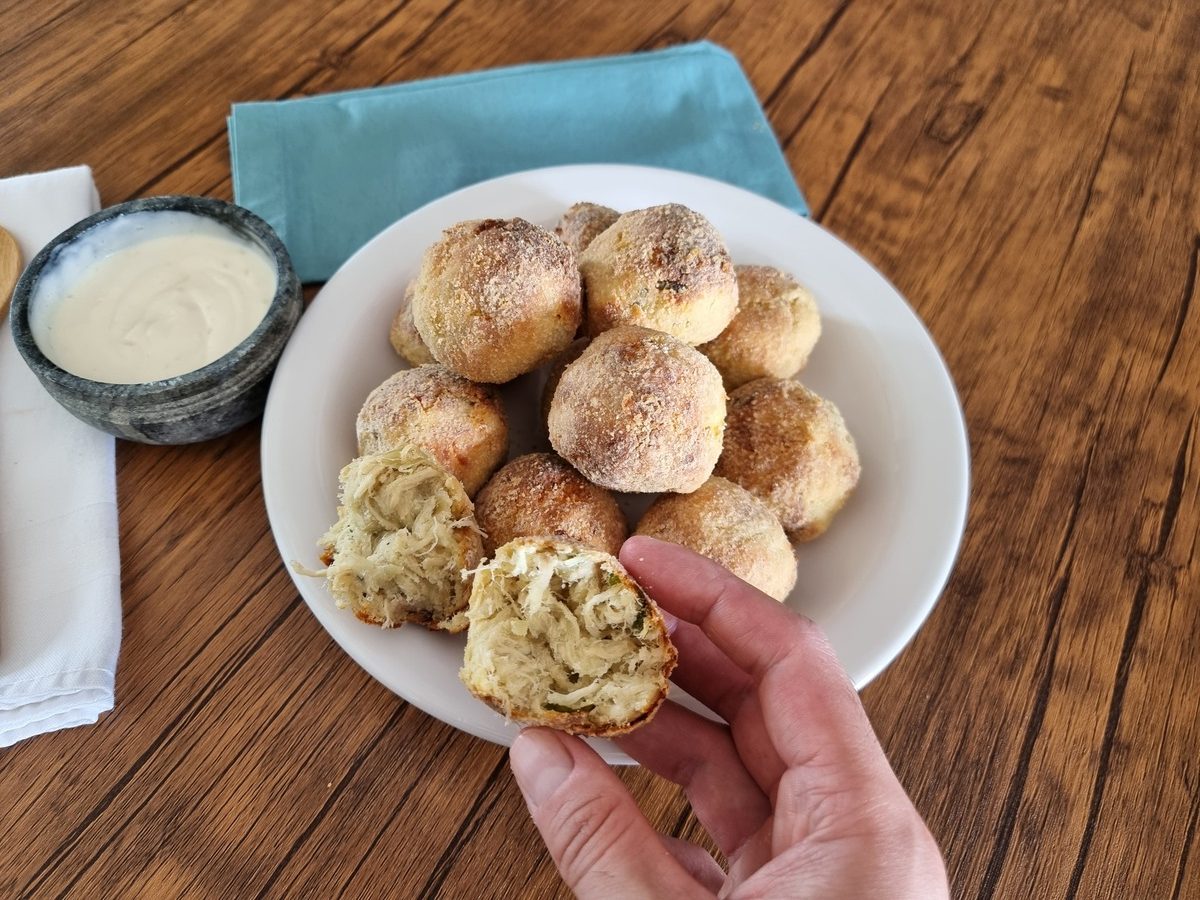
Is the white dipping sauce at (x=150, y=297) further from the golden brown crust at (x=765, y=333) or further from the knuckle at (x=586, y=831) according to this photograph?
the knuckle at (x=586, y=831)

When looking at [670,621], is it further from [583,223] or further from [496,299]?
[583,223]

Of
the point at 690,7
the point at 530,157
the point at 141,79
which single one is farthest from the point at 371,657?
the point at 690,7

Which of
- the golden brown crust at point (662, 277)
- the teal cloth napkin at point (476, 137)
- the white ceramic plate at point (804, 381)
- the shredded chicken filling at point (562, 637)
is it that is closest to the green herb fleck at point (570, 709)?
the shredded chicken filling at point (562, 637)

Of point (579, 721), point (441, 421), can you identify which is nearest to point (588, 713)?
point (579, 721)

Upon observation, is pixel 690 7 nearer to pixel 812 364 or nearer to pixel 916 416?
pixel 812 364

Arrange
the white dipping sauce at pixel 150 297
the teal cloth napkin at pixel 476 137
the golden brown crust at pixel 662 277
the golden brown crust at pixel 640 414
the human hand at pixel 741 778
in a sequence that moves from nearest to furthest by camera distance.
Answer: the human hand at pixel 741 778, the golden brown crust at pixel 640 414, the golden brown crust at pixel 662 277, the white dipping sauce at pixel 150 297, the teal cloth napkin at pixel 476 137

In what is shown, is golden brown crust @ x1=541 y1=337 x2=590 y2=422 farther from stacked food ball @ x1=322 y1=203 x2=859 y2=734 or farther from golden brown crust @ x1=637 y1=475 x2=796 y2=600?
golden brown crust @ x1=637 y1=475 x2=796 y2=600

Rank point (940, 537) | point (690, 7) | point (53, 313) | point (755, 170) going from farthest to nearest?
point (690, 7)
point (755, 170)
point (53, 313)
point (940, 537)
